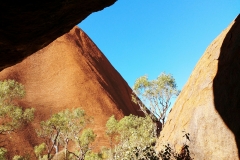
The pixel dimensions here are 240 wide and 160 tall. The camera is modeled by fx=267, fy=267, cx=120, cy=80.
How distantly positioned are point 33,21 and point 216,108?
8.55 m

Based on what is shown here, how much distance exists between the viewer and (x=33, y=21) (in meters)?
7.53

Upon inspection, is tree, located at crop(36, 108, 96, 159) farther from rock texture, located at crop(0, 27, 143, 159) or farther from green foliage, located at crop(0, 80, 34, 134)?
rock texture, located at crop(0, 27, 143, 159)

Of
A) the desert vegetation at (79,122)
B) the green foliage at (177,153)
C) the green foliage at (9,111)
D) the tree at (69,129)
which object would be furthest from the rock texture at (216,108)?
the tree at (69,129)

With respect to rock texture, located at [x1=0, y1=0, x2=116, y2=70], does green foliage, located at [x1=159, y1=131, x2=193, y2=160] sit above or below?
below

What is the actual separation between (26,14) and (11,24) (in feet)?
1.84

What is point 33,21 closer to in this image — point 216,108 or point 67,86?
point 216,108

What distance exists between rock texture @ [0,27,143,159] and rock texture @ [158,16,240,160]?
3922 cm

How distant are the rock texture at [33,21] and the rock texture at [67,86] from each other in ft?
139

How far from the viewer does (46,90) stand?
6319 centimetres

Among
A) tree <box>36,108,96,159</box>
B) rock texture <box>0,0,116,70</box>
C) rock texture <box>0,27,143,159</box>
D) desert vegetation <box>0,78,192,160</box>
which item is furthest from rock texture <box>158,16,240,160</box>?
rock texture <box>0,27,143,159</box>

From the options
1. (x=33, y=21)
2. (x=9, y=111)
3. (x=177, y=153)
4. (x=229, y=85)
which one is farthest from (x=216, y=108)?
(x=9, y=111)

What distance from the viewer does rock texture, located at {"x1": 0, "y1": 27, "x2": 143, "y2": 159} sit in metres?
54.3

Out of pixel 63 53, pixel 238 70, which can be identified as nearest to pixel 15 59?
pixel 238 70

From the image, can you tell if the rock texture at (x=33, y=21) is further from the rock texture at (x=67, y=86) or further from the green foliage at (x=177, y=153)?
the rock texture at (x=67, y=86)
